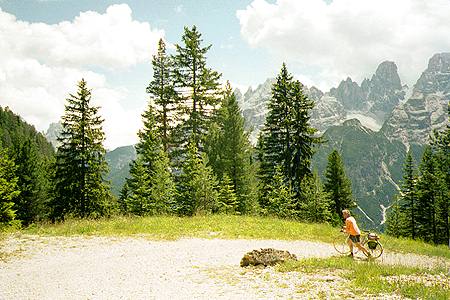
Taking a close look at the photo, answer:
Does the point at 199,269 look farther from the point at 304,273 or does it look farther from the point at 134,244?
the point at 134,244

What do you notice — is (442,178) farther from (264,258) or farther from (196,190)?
(264,258)

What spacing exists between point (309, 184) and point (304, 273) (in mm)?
23198

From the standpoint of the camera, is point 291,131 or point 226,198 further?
point 291,131

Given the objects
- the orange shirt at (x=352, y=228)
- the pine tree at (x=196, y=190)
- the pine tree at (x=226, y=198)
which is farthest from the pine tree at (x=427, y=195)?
the orange shirt at (x=352, y=228)

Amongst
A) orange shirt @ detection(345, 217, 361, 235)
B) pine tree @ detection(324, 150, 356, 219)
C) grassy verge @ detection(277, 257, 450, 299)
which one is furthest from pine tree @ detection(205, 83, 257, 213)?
grassy verge @ detection(277, 257, 450, 299)

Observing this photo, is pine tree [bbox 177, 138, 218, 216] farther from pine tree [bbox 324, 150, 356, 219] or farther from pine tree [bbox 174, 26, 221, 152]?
pine tree [bbox 324, 150, 356, 219]

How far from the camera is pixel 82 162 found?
32656mm

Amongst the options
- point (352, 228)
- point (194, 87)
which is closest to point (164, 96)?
point (194, 87)

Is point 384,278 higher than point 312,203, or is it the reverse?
point 312,203

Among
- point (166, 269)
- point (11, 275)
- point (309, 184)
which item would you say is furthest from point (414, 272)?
point (309, 184)

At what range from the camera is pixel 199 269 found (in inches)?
512

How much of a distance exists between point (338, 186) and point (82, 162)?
101ft

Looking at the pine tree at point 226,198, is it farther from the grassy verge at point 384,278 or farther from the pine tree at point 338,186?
the pine tree at point 338,186

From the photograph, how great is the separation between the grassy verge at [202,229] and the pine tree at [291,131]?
422 inches
